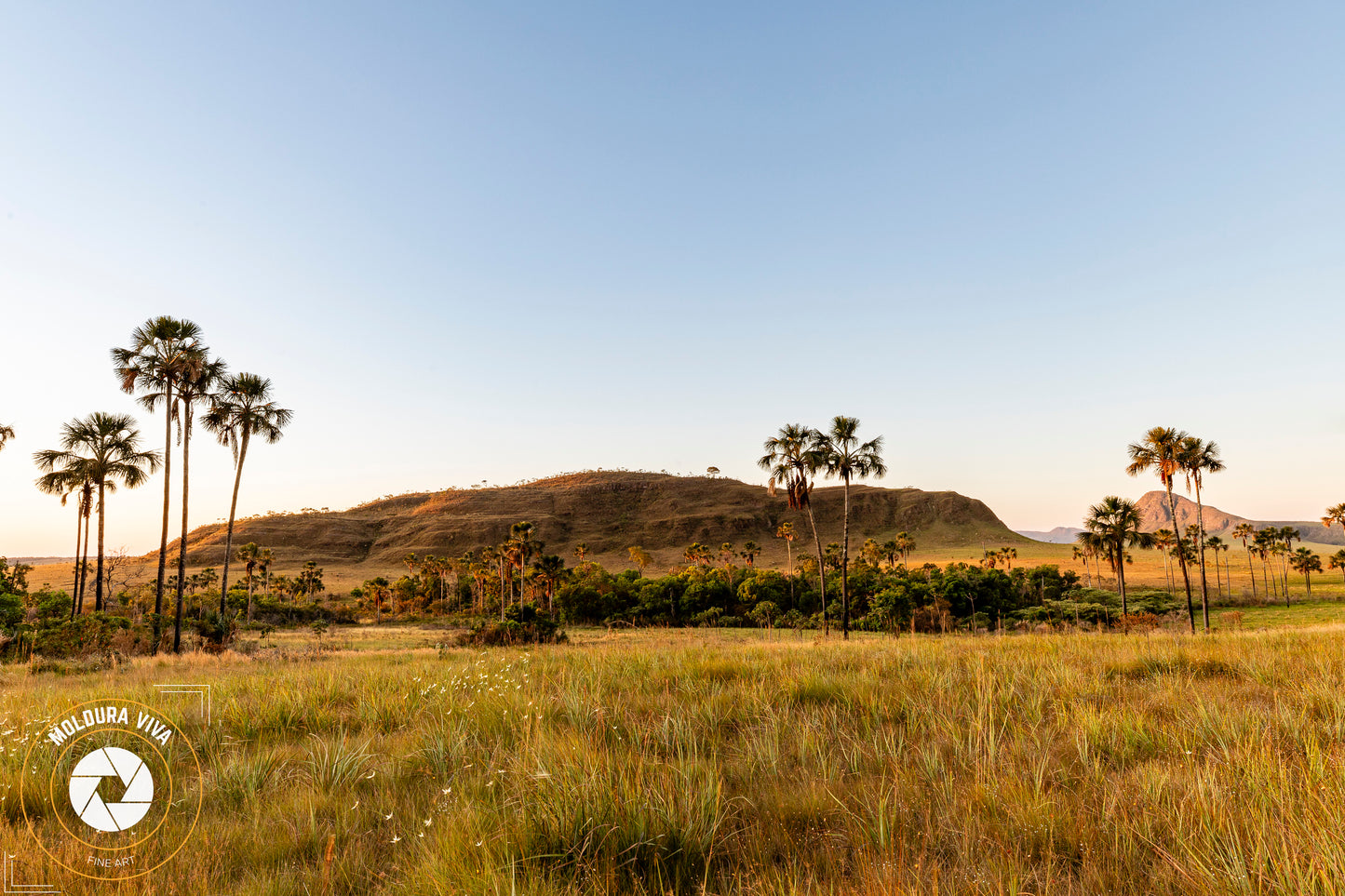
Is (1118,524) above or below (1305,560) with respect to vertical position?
above

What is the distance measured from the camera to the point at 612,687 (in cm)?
671

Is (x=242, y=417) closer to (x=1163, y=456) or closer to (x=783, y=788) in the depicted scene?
(x=783, y=788)

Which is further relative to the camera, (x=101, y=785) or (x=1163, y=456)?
(x=1163, y=456)

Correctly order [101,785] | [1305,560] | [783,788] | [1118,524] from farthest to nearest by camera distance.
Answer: [1305,560] < [1118,524] < [101,785] < [783,788]

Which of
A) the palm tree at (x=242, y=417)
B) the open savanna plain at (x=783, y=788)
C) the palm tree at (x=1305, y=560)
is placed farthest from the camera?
the palm tree at (x=1305, y=560)

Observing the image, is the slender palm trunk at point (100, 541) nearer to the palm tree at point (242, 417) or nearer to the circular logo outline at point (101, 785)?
the palm tree at point (242, 417)

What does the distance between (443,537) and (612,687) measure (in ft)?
638

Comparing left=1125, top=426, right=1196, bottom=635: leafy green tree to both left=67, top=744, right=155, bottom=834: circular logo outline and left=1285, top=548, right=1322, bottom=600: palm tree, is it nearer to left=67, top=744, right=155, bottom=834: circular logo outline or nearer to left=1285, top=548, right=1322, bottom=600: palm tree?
left=67, top=744, right=155, bottom=834: circular logo outline

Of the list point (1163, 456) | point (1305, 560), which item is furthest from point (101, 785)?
point (1305, 560)

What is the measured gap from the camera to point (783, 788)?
3516 millimetres

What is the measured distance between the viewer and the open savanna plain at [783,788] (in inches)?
99.4

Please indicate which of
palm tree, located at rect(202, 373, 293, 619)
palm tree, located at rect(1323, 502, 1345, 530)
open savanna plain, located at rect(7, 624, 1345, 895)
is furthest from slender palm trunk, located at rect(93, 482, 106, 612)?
palm tree, located at rect(1323, 502, 1345, 530)

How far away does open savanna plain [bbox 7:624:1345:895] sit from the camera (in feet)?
8.29

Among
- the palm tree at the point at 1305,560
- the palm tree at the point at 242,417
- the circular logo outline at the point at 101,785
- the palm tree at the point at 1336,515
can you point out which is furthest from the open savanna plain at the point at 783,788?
the palm tree at the point at 1305,560
